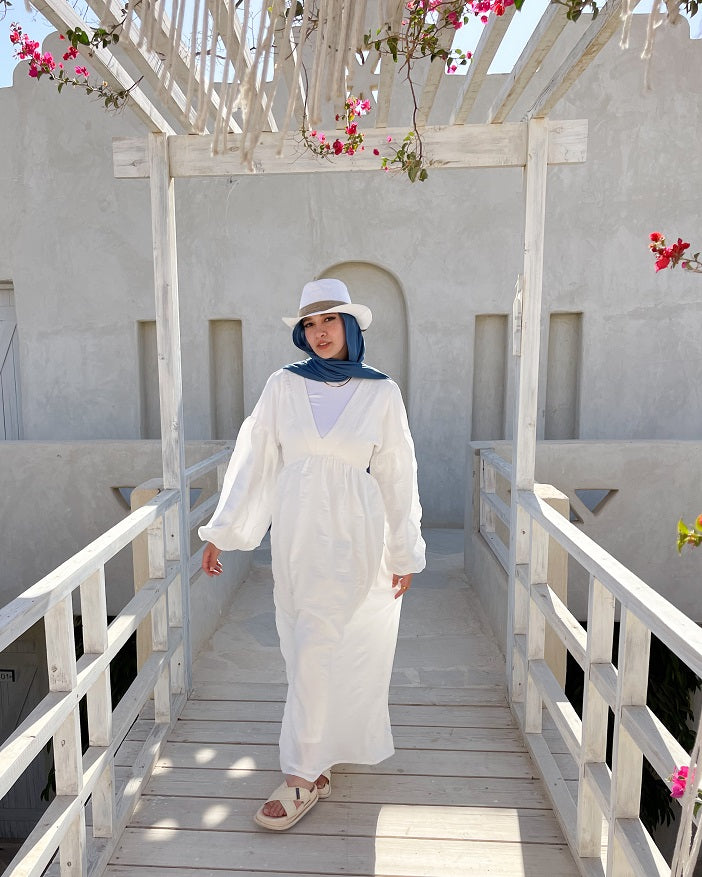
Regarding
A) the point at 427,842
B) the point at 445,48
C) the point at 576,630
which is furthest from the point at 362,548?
the point at 445,48

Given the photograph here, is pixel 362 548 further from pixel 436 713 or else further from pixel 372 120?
pixel 372 120

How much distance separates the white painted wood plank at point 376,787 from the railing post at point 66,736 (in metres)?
0.66

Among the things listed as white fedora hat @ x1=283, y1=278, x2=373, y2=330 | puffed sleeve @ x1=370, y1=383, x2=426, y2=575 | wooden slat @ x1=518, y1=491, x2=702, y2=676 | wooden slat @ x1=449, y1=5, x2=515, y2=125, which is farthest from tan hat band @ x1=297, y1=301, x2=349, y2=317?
wooden slat @ x1=518, y1=491, x2=702, y2=676

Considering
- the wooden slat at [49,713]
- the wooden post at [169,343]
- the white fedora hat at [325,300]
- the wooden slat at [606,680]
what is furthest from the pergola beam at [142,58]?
the wooden slat at [606,680]

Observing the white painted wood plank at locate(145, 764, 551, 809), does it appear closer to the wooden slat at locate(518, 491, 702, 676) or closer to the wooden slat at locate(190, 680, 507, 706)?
the wooden slat at locate(190, 680, 507, 706)

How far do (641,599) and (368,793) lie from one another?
149cm

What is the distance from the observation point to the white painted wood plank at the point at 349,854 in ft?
7.77

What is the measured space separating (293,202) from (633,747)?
251 inches

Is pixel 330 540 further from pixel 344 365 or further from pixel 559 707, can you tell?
pixel 559 707

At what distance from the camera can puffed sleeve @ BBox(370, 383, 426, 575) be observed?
268 centimetres

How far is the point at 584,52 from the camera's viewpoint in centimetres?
248

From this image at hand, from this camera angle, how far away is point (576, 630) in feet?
8.51

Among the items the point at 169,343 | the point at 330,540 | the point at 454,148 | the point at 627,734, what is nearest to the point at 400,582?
the point at 330,540

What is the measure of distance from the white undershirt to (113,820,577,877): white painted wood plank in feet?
4.67
